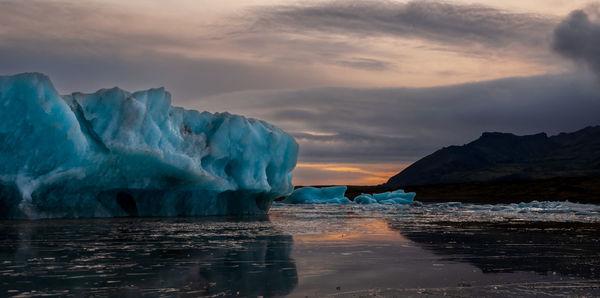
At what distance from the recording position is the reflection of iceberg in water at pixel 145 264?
5.90 metres

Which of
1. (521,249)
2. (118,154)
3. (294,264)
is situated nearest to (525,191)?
(118,154)

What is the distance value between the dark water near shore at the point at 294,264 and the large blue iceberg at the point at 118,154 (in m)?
5.83

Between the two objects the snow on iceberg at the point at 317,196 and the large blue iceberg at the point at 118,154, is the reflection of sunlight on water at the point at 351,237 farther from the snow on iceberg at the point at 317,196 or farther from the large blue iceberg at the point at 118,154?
the snow on iceberg at the point at 317,196

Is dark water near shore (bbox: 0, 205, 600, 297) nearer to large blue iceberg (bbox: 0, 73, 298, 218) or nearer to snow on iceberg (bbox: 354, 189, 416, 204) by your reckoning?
large blue iceberg (bbox: 0, 73, 298, 218)

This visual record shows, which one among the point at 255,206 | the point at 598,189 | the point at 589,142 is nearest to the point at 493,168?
the point at 589,142

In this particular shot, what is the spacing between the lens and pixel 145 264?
7672 millimetres

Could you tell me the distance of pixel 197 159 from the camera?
2083 centimetres

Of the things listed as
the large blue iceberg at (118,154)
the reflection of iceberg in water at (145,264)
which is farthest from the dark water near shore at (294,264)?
the large blue iceberg at (118,154)

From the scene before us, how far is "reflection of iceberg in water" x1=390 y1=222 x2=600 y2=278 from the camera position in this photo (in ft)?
25.2

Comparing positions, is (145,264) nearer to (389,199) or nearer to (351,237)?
(351,237)

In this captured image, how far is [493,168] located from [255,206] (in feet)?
558

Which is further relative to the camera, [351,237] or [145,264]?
[351,237]

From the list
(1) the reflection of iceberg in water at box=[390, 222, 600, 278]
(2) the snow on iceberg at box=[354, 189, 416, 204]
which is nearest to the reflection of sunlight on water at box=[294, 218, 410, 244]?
(1) the reflection of iceberg in water at box=[390, 222, 600, 278]

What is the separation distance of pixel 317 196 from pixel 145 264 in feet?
124
